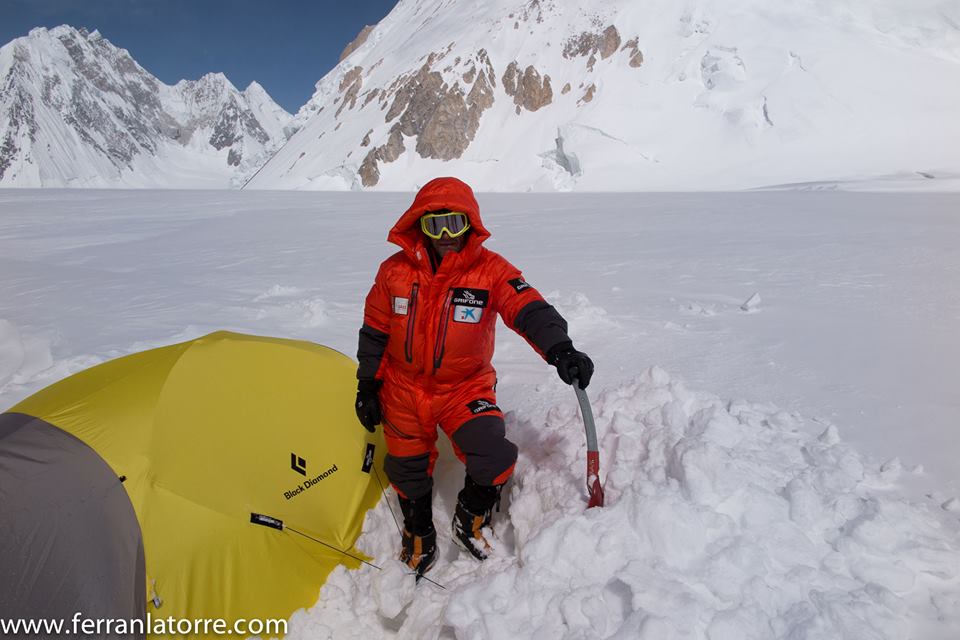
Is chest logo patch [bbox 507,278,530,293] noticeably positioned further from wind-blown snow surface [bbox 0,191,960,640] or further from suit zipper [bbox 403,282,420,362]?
wind-blown snow surface [bbox 0,191,960,640]

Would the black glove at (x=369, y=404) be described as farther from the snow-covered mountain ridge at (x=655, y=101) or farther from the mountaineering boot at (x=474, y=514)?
the snow-covered mountain ridge at (x=655, y=101)

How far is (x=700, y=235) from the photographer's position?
9.51 m

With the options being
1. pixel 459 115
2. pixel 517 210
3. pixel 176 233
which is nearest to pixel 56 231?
pixel 176 233

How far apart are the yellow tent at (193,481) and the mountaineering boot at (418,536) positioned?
9.0 inches

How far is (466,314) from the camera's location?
2.14 metres

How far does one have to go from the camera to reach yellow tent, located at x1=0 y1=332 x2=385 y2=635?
5.84 ft

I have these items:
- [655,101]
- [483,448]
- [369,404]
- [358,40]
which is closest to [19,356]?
[369,404]

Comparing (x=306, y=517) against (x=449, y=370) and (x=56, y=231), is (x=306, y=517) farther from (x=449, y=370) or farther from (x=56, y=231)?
(x=56, y=231)

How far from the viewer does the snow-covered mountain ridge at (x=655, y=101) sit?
1377 inches

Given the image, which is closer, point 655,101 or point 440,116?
point 655,101

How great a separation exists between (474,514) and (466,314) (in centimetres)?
81

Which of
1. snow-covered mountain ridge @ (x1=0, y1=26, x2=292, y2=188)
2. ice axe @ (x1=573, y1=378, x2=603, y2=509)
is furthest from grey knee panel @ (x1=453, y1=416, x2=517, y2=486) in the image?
snow-covered mountain ridge @ (x1=0, y1=26, x2=292, y2=188)

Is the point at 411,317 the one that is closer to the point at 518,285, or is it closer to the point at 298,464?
the point at 518,285

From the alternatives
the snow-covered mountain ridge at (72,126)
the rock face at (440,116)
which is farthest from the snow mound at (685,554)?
the snow-covered mountain ridge at (72,126)
